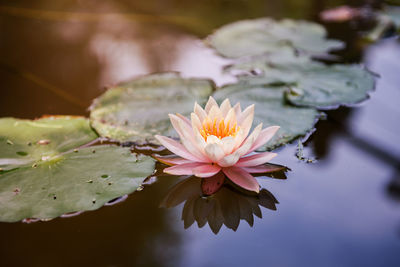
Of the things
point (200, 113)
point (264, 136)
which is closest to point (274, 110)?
point (264, 136)

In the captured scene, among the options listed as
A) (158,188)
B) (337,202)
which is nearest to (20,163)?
(158,188)

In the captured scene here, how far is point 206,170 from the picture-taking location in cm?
144

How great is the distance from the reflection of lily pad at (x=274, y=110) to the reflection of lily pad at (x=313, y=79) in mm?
80

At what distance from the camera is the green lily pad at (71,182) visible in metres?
1.38

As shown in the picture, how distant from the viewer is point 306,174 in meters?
1.58

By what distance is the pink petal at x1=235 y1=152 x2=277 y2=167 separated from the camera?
145 cm

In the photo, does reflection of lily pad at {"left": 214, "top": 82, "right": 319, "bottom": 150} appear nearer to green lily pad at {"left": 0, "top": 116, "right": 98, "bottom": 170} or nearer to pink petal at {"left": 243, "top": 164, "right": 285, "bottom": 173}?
pink petal at {"left": 243, "top": 164, "right": 285, "bottom": 173}

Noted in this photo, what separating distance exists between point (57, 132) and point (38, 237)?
1.99 feet

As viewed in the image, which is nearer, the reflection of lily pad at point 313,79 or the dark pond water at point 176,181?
the dark pond water at point 176,181

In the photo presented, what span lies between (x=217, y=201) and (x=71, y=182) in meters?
0.61

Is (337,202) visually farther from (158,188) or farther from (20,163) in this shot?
(20,163)

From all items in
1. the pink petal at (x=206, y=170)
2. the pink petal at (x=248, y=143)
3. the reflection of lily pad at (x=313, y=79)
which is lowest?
the pink petal at (x=206, y=170)

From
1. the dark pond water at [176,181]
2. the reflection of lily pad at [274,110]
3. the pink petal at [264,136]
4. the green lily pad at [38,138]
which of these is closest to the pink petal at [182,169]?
the dark pond water at [176,181]

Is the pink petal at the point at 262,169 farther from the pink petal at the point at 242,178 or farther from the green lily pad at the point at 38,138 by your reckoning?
the green lily pad at the point at 38,138
